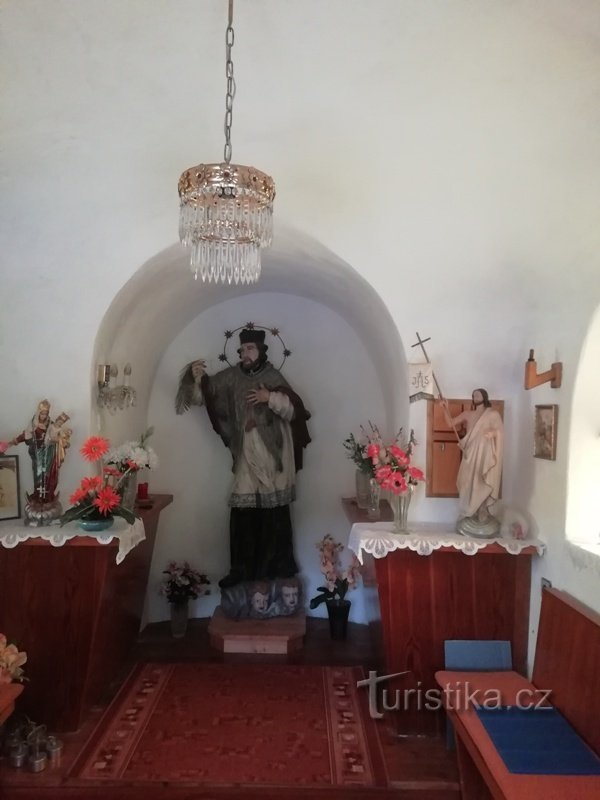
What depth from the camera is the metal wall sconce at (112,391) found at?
328 centimetres

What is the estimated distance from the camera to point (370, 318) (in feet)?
12.2

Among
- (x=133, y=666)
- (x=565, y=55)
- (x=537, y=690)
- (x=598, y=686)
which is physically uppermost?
(x=565, y=55)

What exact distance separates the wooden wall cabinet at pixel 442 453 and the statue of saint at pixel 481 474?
172 mm

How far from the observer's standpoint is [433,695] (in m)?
2.92

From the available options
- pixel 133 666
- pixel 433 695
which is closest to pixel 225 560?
pixel 133 666

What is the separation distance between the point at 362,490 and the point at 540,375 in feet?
4.94

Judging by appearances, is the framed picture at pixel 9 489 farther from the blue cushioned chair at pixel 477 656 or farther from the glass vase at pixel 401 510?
the blue cushioned chair at pixel 477 656

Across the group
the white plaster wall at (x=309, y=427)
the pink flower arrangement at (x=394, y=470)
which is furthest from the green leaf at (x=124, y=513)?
the white plaster wall at (x=309, y=427)

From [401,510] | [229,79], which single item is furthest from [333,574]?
[229,79]

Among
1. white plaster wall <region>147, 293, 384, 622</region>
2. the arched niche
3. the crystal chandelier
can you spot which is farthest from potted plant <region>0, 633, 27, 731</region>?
white plaster wall <region>147, 293, 384, 622</region>

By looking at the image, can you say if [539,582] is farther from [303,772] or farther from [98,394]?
[98,394]

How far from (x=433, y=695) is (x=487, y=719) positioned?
69 cm

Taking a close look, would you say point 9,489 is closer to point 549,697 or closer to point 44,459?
point 44,459

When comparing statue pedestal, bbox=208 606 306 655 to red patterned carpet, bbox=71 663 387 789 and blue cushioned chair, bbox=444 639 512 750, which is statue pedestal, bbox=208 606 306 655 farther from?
blue cushioned chair, bbox=444 639 512 750
